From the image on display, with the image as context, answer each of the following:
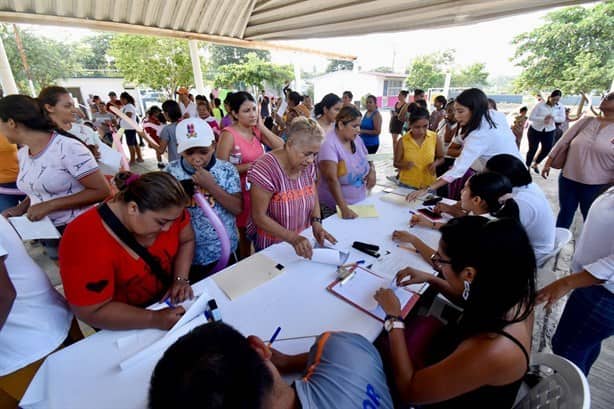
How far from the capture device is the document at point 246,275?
138 centimetres

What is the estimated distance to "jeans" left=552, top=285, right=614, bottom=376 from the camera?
134cm

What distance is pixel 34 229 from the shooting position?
4.96ft

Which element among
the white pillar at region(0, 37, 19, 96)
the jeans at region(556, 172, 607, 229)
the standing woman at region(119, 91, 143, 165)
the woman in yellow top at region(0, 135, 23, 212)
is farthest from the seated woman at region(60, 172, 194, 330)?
the white pillar at region(0, 37, 19, 96)

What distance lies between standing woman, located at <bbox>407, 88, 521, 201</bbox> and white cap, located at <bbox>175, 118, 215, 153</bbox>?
1.76 metres

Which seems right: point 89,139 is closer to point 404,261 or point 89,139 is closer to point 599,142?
point 404,261

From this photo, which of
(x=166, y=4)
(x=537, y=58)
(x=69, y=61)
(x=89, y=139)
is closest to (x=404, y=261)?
(x=89, y=139)

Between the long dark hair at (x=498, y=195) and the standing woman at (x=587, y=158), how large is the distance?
6.02 feet

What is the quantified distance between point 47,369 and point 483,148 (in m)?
3.11

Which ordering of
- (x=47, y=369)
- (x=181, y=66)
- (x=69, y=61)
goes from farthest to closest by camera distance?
(x=69, y=61), (x=181, y=66), (x=47, y=369)

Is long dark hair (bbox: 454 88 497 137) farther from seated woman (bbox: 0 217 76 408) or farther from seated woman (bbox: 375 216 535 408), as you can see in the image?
seated woman (bbox: 0 217 76 408)

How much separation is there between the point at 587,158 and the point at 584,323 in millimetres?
2130

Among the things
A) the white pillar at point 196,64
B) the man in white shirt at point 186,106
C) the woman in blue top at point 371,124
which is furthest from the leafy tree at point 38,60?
the woman in blue top at point 371,124

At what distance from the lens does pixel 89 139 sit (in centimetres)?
273

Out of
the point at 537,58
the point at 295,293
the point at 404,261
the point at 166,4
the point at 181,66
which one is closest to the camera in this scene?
the point at 295,293
